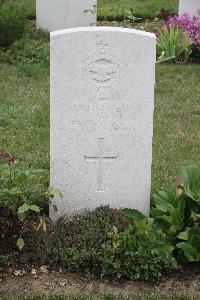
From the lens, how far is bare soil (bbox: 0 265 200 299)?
4.51m

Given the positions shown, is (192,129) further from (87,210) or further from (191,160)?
(87,210)

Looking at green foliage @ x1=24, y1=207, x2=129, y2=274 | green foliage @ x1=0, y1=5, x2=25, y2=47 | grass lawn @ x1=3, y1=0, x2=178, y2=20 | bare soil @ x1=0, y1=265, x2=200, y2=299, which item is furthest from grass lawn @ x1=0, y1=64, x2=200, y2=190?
grass lawn @ x1=3, y1=0, x2=178, y2=20

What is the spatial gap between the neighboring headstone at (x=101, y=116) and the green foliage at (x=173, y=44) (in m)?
5.26

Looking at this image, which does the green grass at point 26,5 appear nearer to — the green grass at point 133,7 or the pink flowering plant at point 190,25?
the green grass at point 133,7

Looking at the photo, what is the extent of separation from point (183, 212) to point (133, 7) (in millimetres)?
9688

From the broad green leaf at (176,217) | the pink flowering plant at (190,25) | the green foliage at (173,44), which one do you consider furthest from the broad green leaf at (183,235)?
the pink flowering plant at (190,25)

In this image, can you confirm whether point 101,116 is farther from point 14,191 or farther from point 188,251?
point 188,251

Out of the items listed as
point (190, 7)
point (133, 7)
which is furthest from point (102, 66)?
A: point (133, 7)

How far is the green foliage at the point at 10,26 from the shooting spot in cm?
1048

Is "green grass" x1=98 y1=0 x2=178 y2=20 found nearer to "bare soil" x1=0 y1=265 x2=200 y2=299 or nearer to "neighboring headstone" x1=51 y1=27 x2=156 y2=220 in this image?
"neighboring headstone" x1=51 y1=27 x2=156 y2=220

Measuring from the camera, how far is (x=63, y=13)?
11586 millimetres

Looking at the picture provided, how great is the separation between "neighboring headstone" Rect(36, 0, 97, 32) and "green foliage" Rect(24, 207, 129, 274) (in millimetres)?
7141

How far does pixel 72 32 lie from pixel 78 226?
1.28 meters

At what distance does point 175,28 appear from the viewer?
10570mm
